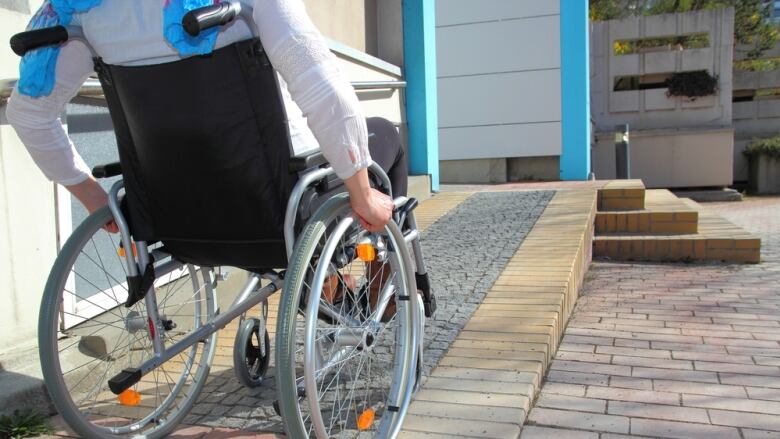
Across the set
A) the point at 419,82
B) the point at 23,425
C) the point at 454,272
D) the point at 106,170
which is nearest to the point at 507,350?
the point at 454,272

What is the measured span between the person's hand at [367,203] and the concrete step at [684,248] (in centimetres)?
439

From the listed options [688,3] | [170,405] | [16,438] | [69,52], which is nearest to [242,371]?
[170,405]

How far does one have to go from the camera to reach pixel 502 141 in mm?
10734

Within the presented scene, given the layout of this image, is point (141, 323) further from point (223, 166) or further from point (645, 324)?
point (645, 324)

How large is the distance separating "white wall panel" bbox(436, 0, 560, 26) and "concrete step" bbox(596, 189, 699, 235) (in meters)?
4.90

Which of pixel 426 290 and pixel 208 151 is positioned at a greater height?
pixel 208 151

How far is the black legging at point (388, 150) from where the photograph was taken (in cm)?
215

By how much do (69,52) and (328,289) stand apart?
38.1 inches

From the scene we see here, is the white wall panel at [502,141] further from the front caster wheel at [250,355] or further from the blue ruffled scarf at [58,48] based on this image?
the blue ruffled scarf at [58,48]

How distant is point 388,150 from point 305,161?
0.61 meters

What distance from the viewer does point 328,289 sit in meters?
2.04

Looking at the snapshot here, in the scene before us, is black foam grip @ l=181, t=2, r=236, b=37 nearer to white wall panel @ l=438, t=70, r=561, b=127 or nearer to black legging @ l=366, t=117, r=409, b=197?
black legging @ l=366, t=117, r=409, b=197

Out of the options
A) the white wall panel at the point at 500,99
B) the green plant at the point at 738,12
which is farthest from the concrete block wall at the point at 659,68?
the white wall panel at the point at 500,99

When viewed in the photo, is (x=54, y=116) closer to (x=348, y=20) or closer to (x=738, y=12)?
(x=348, y=20)
